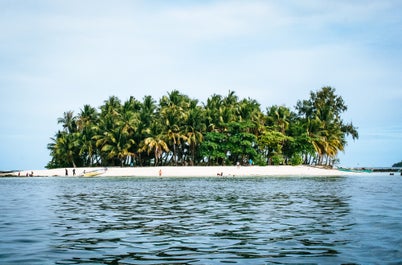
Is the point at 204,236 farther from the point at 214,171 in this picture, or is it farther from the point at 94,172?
the point at 94,172

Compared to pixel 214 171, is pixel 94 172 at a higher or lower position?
lower

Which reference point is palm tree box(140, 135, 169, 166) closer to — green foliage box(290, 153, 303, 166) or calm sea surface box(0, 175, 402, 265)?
green foliage box(290, 153, 303, 166)

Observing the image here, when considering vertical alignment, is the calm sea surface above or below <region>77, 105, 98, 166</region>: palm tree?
below

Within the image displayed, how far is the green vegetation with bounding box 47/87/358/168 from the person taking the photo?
A: 3142 inches

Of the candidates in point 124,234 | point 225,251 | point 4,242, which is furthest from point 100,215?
point 225,251

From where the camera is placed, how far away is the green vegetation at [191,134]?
79.8 metres

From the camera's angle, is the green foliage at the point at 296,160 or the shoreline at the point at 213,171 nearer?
the shoreline at the point at 213,171

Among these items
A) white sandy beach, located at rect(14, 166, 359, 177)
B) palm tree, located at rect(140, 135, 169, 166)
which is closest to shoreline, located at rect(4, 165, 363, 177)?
white sandy beach, located at rect(14, 166, 359, 177)

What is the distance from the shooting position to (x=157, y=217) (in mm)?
17656

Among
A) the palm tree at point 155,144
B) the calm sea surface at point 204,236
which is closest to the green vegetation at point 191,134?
the palm tree at point 155,144

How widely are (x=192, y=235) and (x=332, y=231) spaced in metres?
4.38

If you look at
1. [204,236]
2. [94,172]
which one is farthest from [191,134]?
[204,236]

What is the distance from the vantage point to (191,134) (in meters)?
79.3

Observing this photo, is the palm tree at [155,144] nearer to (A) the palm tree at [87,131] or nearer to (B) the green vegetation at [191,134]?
(B) the green vegetation at [191,134]
